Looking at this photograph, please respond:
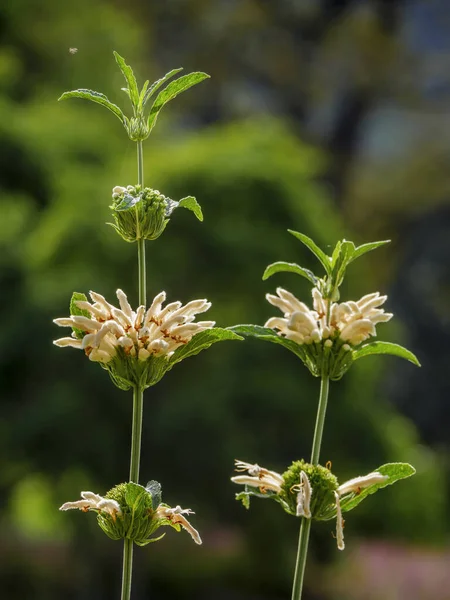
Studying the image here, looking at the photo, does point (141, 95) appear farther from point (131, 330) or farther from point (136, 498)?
point (136, 498)

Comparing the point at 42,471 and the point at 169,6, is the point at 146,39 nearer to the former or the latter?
the point at 169,6

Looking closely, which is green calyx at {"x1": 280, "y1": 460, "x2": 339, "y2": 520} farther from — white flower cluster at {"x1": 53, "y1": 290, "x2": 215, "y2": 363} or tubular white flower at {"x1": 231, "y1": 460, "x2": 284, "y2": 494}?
white flower cluster at {"x1": 53, "y1": 290, "x2": 215, "y2": 363}

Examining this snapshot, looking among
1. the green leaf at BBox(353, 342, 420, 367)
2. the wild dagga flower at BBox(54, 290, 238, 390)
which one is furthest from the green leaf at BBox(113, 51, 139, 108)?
the green leaf at BBox(353, 342, 420, 367)

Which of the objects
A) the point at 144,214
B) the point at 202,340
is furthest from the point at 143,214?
the point at 202,340

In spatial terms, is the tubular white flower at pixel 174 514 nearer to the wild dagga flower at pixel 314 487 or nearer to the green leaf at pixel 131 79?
the wild dagga flower at pixel 314 487

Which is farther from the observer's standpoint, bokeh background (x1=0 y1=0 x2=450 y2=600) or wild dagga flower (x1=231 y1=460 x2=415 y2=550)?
bokeh background (x1=0 y1=0 x2=450 y2=600)

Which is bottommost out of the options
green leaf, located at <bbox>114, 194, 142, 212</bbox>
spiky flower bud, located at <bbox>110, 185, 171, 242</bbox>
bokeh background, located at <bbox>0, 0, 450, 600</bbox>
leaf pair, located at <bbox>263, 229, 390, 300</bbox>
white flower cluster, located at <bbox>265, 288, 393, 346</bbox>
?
white flower cluster, located at <bbox>265, 288, 393, 346</bbox>

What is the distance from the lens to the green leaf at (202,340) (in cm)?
67

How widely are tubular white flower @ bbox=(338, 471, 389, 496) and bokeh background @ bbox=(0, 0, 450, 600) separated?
9.73 ft

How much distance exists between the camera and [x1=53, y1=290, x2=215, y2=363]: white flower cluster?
682 millimetres

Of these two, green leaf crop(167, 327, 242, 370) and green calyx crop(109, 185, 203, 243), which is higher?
green calyx crop(109, 185, 203, 243)

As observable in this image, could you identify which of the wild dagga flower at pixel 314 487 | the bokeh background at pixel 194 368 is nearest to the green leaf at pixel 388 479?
the wild dagga flower at pixel 314 487

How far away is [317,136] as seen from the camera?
7941 mm

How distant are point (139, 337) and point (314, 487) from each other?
6.6 inches
